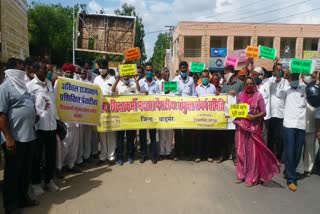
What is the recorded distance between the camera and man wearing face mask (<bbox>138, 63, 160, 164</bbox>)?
786 centimetres

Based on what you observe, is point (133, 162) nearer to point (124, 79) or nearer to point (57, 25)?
point (124, 79)

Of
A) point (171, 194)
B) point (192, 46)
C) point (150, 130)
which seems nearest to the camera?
point (171, 194)

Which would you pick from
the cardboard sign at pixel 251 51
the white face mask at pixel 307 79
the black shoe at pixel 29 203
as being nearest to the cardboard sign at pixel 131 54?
the cardboard sign at pixel 251 51

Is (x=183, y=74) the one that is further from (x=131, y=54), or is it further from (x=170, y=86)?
(x=131, y=54)

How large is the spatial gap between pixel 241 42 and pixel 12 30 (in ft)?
116

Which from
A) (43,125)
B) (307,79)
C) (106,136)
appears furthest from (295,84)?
(43,125)

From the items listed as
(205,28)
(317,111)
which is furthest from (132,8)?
(317,111)

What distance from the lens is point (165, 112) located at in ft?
25.5

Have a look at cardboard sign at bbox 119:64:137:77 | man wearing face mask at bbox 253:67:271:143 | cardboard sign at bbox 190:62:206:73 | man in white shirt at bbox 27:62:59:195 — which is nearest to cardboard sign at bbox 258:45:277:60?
man wearing face mask at bbox 253:67:271:143

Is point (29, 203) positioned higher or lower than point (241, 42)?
lower

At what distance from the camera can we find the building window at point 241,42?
42319 millimetres

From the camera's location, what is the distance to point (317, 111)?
6.62 meters

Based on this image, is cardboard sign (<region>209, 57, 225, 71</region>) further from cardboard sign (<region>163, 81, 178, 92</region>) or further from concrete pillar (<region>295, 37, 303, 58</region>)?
cardboard sign (<region>163, 81, 178, 92</region>)

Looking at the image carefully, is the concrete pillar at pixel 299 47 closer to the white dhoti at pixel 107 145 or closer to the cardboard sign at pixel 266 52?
the cardboard sign at pixel 266 52
